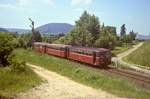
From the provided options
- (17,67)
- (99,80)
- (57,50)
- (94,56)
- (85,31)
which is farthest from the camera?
(85,31)

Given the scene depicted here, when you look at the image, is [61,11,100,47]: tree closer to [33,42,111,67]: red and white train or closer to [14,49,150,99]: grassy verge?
[33,42,111,67]: red and white train

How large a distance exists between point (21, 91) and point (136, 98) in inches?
485

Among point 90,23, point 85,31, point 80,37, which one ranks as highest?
point 90,23

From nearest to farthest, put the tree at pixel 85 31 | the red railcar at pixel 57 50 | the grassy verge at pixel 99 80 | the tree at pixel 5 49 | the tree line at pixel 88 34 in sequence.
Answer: the grassy verge at pixel 99 80 < the tree at pixel 5 49 < the red railcar at pixel 57 50 < the tree at pixel 85 31 < the tree line at pixel 88 34

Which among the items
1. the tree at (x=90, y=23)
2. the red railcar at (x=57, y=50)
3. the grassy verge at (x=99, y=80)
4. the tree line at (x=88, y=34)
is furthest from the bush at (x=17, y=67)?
the tree at (x=90, y=23)

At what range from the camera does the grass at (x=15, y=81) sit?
3209cm

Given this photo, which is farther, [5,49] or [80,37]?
[80,37]

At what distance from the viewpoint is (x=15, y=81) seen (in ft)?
115

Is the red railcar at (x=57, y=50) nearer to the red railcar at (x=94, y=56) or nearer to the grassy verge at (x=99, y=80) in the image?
the grassy verge at (x=99, y=80)

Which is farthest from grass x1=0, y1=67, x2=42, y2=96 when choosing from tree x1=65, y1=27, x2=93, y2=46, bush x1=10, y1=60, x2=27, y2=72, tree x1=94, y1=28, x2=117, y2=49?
tree x1=94, y1=28, x2=117, y2=49

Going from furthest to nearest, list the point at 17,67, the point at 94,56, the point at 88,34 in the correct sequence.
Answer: the point at 88,34 → the point at 94,56 → the point at 17,67

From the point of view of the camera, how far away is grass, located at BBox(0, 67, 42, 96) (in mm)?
32091

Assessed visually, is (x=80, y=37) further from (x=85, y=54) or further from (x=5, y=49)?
(x=5, y=49)

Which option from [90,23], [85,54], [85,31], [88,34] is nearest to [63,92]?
[85,54]
